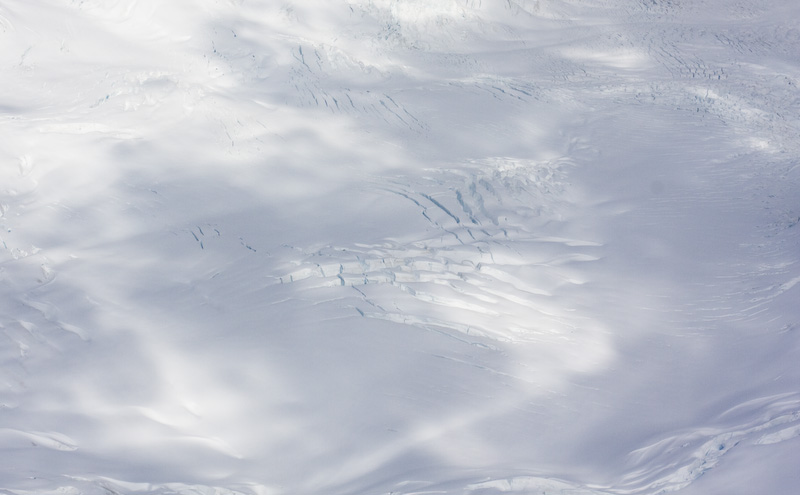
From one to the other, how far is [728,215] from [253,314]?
97 centimetres

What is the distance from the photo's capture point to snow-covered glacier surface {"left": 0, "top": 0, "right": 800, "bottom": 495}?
0.83m

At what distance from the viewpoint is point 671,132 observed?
1.29 m

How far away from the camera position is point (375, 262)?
998 mm

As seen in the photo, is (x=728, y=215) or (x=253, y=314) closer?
(x=253, y=314)

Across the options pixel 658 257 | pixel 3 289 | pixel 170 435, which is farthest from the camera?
pixel 658 257

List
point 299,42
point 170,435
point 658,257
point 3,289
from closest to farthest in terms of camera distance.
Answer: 1. point 170,435
2. point 3,289
3. point 658,257
4. point 299,42

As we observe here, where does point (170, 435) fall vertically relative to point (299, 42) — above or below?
below

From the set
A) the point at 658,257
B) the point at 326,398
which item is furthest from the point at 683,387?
the point at 326,398

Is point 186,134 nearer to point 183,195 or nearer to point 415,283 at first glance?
point 183,195

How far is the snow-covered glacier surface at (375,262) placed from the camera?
32.8 inches

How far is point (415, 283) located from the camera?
0.98m

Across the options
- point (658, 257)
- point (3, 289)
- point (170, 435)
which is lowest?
point (170, 435)

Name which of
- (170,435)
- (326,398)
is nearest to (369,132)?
(326,398)

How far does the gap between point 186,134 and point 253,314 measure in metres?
0.44
